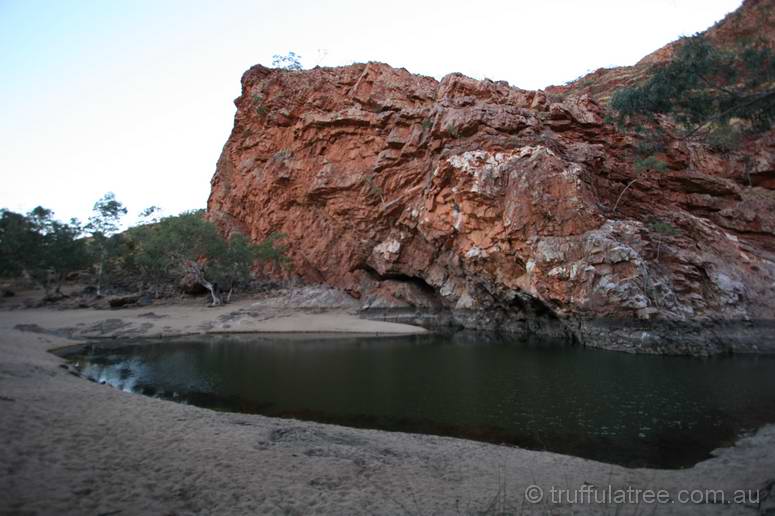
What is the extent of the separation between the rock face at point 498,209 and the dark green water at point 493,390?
12.9 feet

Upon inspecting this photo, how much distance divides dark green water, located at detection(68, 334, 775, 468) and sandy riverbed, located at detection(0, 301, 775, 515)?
1372mm

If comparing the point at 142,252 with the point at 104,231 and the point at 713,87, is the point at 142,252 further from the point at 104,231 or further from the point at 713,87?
the point at 713,87

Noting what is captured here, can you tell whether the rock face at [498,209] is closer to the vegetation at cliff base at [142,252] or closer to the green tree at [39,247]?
the vegetation at cliff base at [142,252]

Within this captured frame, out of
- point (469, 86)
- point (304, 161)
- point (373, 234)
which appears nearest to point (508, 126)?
point (469, 86)

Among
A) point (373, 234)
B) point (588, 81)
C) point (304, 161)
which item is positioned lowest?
point (373, 234)

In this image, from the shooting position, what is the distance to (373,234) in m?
36.1

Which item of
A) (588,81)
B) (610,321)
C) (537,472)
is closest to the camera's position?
(537,472)

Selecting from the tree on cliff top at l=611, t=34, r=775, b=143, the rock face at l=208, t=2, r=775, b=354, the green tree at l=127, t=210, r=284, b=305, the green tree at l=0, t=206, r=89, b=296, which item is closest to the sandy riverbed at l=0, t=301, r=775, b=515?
the tree on cliff top at l=611, t=34, r=775, b=143

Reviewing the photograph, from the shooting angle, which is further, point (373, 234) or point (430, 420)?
point (373, 234)

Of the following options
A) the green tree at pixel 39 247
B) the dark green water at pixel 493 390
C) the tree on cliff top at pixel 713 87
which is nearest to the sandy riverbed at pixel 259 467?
the dark green water at pixel 493 390

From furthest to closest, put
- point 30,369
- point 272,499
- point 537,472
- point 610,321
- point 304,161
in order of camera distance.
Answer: point 304,161
point 610,321
point 30,369
point 537,472
point 272,499

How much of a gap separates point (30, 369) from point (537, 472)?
14880 mm

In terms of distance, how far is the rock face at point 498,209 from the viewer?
76.7ft

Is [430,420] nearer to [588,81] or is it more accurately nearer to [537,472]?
[537,472]
